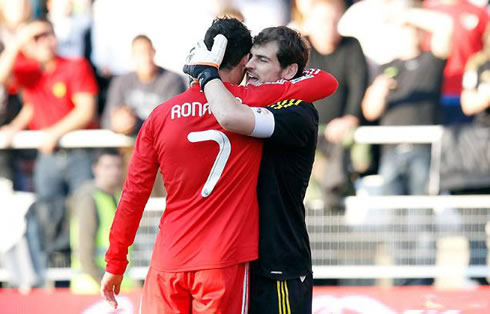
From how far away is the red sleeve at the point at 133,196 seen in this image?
400 centimetres

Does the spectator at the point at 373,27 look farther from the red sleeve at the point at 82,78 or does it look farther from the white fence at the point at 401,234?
the red sleeve at the point at 82,78

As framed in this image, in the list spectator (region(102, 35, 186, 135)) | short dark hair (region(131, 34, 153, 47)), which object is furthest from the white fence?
short dark hair (region(131, 34, 153, 47))

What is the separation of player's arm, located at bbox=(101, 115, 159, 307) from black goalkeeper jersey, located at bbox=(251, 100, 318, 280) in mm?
493

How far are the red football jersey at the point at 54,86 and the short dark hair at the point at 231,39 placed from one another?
3.56 m

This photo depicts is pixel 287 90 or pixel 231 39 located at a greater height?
pixel 231 39

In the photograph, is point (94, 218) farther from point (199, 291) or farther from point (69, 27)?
point (199, 291)

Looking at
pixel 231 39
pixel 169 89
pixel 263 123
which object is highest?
pixel 169 89

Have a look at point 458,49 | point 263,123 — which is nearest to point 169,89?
point 458,49

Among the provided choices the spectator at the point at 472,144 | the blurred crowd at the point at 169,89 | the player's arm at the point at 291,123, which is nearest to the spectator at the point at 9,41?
the blurred crowd at the point at 169,89

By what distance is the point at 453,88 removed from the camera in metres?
7.04

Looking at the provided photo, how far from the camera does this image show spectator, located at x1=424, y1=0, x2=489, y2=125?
7.04 m

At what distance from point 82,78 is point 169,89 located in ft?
2.45

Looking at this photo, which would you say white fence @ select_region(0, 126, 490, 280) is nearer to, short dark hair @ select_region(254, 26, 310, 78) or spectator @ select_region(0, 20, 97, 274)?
spectator @ select_region(0, 20, 97, 274)

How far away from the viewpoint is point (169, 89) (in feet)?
23.6
